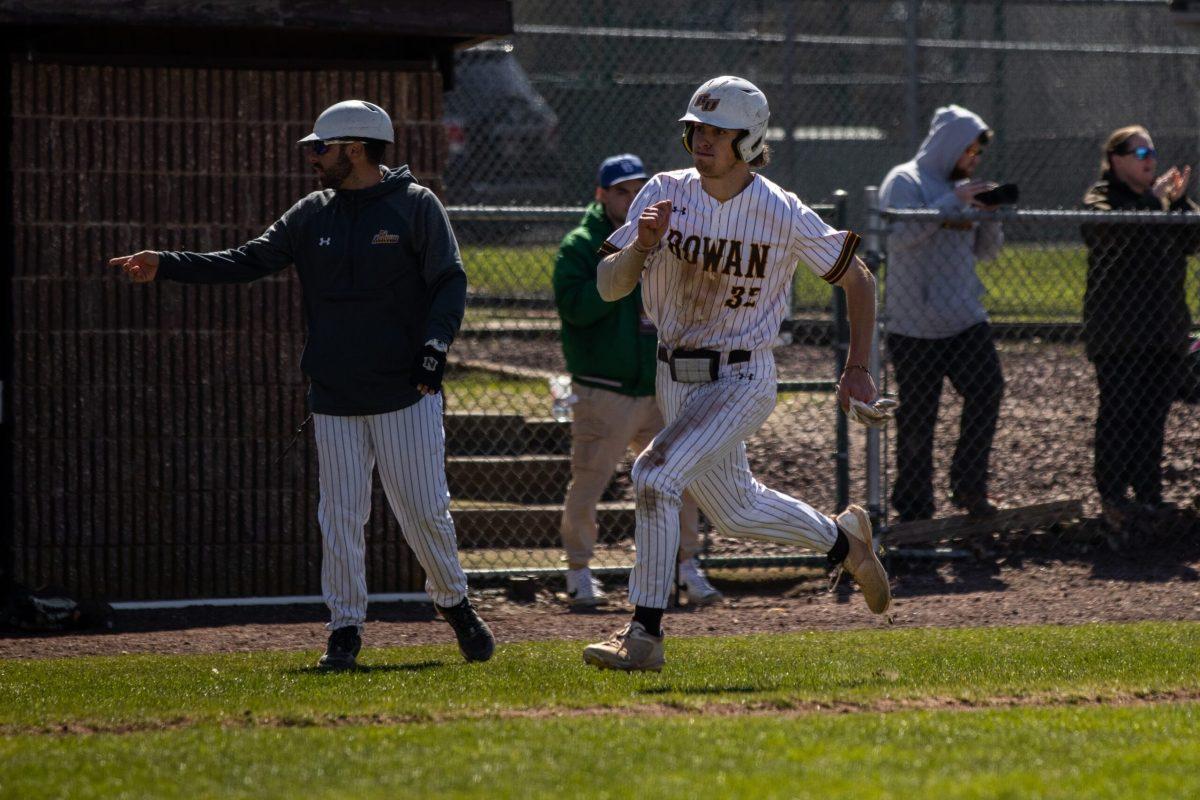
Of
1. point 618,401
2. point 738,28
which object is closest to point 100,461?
point 618,401

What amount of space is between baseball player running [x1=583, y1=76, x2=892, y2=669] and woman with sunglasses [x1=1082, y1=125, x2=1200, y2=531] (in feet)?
11.7

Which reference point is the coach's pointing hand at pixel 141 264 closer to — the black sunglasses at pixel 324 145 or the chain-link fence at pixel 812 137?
the black sunglasses at pixel 324 145

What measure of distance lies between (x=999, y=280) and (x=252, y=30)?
948 centimetres

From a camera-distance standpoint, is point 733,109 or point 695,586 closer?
point 733,109

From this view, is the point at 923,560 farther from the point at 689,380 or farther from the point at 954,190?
the point at 689,380

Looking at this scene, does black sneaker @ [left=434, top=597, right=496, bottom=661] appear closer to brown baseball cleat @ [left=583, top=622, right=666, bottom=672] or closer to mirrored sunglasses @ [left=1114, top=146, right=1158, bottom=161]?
brown baseball cleat @ [left=583, top=622, right=666, bottom=672]

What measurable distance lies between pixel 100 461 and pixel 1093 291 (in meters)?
5.19

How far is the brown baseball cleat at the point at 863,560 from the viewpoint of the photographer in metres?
6.46

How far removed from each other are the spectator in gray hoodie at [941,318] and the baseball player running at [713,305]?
289 centimetres

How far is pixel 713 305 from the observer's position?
6.05m

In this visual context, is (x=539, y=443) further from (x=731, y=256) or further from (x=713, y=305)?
(x=731, y=256)

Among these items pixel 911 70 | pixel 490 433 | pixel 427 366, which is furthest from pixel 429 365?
pixel 911 70

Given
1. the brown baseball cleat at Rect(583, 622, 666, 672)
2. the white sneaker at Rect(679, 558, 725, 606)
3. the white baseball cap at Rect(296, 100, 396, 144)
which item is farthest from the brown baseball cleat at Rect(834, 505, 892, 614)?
the white baseball cap at Rect(296, 100, 396, 144)

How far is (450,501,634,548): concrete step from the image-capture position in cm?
910
